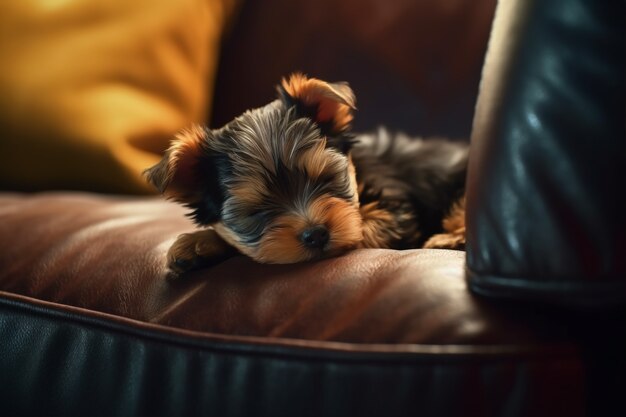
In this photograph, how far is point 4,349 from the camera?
1.51 m

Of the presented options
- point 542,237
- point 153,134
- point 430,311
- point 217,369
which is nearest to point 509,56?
point 542,237

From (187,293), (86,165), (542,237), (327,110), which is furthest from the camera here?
(86,165)

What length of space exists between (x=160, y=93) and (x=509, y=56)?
1.56 metres

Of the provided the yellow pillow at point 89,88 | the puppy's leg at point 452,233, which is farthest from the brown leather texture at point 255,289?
the yellow pillow at point 89,88

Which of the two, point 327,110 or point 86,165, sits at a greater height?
point 327,110

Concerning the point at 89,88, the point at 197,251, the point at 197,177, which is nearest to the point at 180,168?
the point at 197,177

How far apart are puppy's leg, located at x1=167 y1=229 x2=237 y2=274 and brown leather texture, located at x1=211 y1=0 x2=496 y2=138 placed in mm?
772

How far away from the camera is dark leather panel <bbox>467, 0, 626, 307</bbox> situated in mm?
1081

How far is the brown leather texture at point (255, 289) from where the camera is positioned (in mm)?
1174

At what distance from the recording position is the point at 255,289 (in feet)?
4.54

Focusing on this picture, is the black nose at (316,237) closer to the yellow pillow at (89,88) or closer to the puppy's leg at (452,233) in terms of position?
the puppy's leg at (452,233)

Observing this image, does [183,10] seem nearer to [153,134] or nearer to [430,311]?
[153,134]

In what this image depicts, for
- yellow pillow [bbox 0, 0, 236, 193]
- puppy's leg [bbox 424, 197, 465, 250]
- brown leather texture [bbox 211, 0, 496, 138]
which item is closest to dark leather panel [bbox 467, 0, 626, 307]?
puppy's leg [bbox 424, 197, 465, 250]

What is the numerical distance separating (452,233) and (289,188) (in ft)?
1.65
